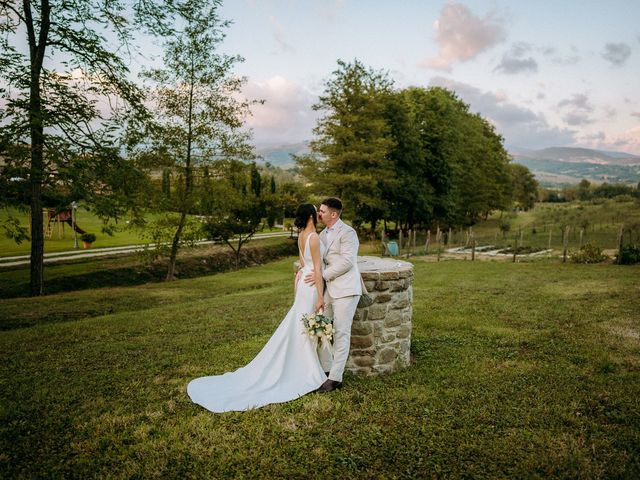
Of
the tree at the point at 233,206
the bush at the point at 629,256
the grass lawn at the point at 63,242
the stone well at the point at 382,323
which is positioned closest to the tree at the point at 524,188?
the bush at the point at 629,256

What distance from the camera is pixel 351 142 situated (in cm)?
3447

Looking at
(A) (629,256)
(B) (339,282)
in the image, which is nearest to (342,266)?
(B) (339,282)

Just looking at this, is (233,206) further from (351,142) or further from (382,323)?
(382,323)

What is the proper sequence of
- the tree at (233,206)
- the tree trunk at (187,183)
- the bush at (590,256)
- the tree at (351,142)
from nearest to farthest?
the bush at (590,256) → the tree trunk at (187,183) → the tree at (233,206) → the tree at (351,142)

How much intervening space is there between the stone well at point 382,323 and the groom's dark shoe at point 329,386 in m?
0.59

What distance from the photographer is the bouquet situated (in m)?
5.79

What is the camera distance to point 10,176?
1137 centimetres

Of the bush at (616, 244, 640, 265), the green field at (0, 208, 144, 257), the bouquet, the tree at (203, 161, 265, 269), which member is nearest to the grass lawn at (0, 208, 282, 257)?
the green field at (0, 208, 144, 257)

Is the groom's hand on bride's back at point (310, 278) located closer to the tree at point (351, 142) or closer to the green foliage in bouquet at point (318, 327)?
the green foliage in bouquet at point (318, 327)

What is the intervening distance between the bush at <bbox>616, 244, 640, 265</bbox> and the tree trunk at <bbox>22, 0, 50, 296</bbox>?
24241mm

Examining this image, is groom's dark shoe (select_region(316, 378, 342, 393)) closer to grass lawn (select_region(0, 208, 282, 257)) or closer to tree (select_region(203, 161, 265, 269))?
tree (select_region(203, 161, 265, 269))

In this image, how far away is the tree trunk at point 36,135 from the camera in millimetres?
11850

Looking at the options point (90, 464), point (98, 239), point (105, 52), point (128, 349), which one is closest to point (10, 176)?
point (105, 52)

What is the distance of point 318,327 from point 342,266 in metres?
0.92
